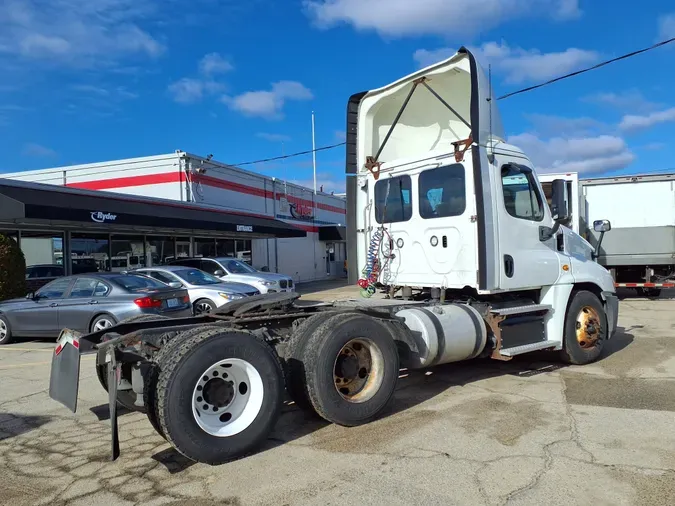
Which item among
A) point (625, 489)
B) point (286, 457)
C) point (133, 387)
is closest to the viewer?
point (625, 489)

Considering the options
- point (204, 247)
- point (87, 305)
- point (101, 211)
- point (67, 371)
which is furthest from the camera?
point (204, 247)

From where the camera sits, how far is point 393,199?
726 cm

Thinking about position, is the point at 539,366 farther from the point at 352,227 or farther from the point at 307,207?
the point at 307,207

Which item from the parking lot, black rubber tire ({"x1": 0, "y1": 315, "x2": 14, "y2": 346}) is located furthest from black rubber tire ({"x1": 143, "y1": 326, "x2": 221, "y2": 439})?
black rubber tire ({"x1": 0, "y1": 315, "x2": 14, "y2": 346})

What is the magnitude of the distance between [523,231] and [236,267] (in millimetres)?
11465

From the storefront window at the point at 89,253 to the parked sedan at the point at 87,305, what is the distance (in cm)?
637

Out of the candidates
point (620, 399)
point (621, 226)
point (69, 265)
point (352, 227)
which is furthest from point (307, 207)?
point (620, 399)

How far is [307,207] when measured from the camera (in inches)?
1312

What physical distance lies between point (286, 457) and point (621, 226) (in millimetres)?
13736

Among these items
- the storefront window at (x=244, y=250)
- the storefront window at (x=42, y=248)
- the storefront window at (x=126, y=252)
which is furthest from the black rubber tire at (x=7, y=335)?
the storefront window at (x=244, y=250)

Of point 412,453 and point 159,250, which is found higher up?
point 159,250

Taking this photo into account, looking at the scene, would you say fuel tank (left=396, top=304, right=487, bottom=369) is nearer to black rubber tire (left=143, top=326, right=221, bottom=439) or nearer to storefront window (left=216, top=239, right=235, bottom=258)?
black rubber tire (left=143, top=326, right=221, bottom=439)

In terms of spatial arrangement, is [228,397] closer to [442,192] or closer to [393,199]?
[442,192]

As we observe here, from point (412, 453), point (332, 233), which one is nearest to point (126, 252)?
point (332, 233)
